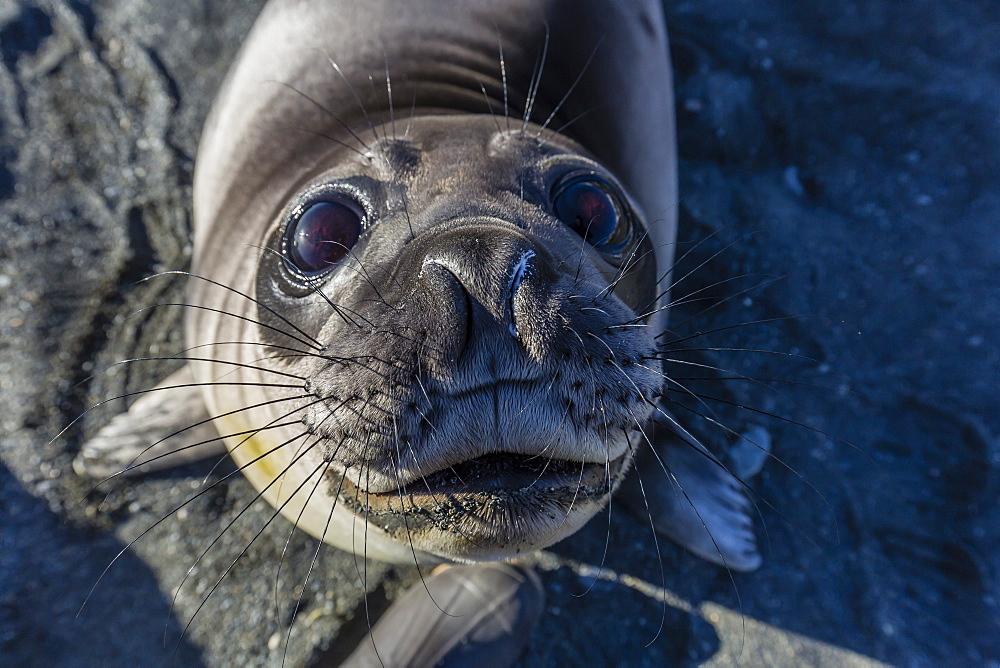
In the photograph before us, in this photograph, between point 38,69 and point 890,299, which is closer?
point 890,299

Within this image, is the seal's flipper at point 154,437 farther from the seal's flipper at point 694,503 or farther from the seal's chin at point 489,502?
the seal's flipper at point 694,503

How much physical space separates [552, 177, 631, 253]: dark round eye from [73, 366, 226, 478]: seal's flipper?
1.60 meters

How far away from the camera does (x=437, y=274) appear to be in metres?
1.09

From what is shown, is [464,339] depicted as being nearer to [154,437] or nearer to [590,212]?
[590,212]

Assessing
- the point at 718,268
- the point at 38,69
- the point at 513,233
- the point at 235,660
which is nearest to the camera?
the point at 513,233

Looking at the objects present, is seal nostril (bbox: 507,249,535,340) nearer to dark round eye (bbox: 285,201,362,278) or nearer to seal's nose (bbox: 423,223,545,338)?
seal's nose (bbox: 423,223,545,338)

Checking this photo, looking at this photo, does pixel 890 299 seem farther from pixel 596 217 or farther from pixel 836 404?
pixel 596 217

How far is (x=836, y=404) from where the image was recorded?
261 cm

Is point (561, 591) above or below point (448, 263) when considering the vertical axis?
below

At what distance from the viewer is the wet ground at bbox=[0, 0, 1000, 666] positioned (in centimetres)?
220

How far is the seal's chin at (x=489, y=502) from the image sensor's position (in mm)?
1205

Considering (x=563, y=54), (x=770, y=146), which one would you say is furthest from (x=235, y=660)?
(x=770, y=146)

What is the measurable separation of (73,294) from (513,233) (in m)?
2.33

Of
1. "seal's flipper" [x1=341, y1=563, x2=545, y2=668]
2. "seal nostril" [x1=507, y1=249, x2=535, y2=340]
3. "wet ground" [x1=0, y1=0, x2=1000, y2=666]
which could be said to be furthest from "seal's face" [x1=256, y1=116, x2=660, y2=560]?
"seal's flipper" [x1=341, y1=563, x2=545, y2=668]
